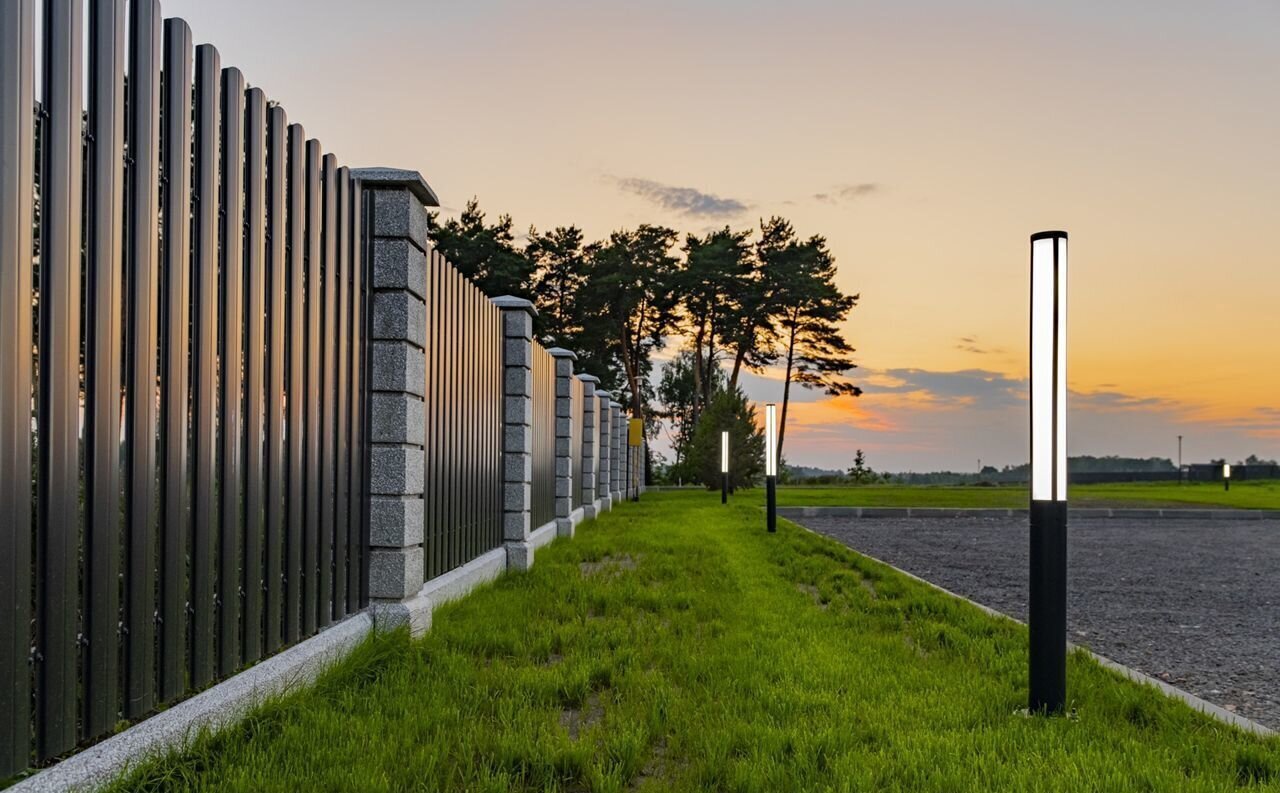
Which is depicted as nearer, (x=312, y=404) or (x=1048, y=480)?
(x=1048, y=480)

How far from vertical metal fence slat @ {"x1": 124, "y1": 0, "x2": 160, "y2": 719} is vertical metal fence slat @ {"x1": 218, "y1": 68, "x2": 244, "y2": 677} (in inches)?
19.5

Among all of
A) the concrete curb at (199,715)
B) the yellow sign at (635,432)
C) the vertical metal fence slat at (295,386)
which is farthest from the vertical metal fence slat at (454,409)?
the yellow sign at (635,432)

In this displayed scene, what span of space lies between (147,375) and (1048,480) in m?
3.79

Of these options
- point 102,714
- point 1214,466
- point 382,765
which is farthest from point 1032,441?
point 1214,466

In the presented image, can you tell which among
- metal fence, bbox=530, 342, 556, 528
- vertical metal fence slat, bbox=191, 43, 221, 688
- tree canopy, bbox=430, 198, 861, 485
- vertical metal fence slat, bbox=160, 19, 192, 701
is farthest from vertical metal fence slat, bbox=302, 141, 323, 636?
tree canopy, bbox=430, 198, 861, 485

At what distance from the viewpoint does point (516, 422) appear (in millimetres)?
9625

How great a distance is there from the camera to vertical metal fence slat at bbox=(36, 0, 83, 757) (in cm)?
276

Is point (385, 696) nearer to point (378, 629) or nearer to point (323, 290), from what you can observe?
point (378, 629)

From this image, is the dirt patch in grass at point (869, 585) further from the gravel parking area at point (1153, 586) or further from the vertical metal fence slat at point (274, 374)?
the vertical metal fence slat at point (274, 374)

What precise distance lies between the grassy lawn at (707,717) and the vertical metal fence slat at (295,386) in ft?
1.36

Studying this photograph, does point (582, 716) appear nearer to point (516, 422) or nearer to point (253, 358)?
point (253, 358)

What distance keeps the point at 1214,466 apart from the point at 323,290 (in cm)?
5804

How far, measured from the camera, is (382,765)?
3199 millimetres

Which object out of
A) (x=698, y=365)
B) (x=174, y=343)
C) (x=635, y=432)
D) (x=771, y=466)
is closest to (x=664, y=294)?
(x=698, y=365)
